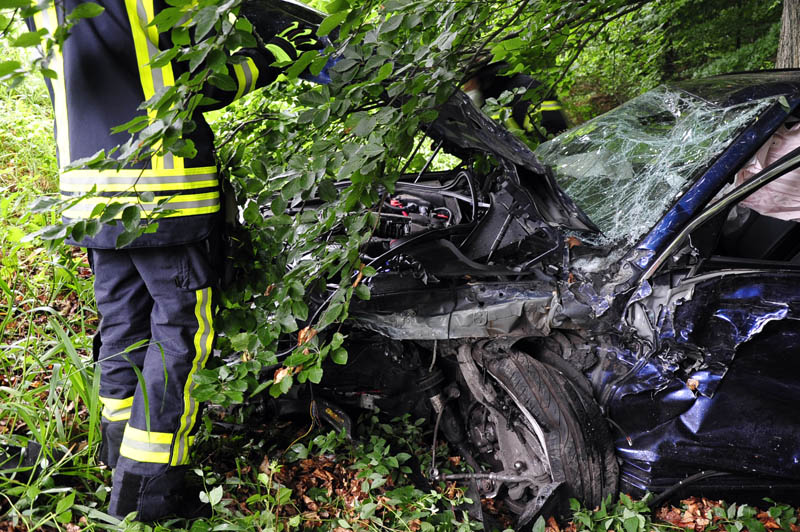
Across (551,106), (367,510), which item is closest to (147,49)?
(367,510)

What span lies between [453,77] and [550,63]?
4.87 feet

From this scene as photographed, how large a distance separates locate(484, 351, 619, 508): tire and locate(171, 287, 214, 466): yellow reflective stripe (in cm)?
105

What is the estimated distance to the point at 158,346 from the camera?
76.5 inches

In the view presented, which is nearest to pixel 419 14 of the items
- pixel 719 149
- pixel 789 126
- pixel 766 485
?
pixel 719 149

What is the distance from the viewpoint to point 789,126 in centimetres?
240

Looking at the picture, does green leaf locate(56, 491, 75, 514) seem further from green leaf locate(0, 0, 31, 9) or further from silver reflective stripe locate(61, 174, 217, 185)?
green leaf locate(0, 0, 31, 9)

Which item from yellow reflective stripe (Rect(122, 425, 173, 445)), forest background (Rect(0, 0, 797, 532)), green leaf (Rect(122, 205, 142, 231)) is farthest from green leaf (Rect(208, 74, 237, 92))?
yellow reflective stripe (Rect(122, 425, 173, 445))

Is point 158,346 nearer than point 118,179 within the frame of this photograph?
No

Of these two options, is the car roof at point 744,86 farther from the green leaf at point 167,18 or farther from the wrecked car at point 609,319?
the green leaf at point 167,18

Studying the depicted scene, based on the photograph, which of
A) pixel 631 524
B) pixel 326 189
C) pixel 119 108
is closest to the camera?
pixel 326 189

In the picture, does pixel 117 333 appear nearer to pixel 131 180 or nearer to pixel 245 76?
pixel 131 180

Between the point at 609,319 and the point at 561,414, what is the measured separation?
16.4 inches

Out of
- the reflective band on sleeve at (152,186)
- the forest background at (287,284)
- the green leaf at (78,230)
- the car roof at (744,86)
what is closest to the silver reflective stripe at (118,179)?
the reflective band on sleeve at (152,186)

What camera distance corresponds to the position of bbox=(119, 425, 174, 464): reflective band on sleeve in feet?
6.32
